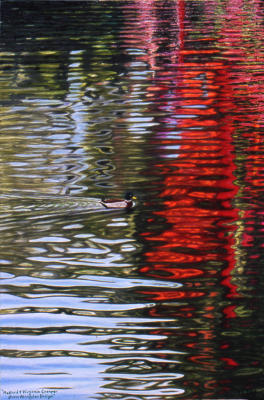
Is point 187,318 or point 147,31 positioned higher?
point 147,31

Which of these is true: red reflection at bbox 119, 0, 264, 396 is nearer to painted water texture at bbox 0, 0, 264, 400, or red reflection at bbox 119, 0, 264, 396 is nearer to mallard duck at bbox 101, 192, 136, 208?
painted water texture at bbox 0, 0, 264, 400

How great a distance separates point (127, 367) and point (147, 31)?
66.3ft

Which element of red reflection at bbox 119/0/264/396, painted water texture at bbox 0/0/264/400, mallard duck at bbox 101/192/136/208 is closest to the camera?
painted water texture at bbox 0/0/264/400

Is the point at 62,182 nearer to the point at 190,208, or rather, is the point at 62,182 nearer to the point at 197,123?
the point at 190,208

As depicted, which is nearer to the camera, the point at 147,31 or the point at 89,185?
the point at 89,185

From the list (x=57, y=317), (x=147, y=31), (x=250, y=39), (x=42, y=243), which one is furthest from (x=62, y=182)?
(x=147, y=31)

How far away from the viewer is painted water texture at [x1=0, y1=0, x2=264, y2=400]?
5105mm

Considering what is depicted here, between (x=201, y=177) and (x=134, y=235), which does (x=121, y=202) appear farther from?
(x=201, y=177)

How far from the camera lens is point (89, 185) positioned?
877 cm

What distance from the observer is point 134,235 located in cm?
722

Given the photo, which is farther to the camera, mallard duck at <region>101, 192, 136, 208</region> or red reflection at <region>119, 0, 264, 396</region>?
mallard duck at <region>101, 192, 136, 208</region>

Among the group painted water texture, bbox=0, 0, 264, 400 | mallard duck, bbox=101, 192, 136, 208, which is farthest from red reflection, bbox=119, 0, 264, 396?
mallard duck, bbox=101, 192, 136, 208

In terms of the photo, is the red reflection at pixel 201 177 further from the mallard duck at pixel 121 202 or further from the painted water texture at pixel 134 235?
the mallard duck at pixel 121 202

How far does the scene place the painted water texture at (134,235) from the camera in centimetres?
511
